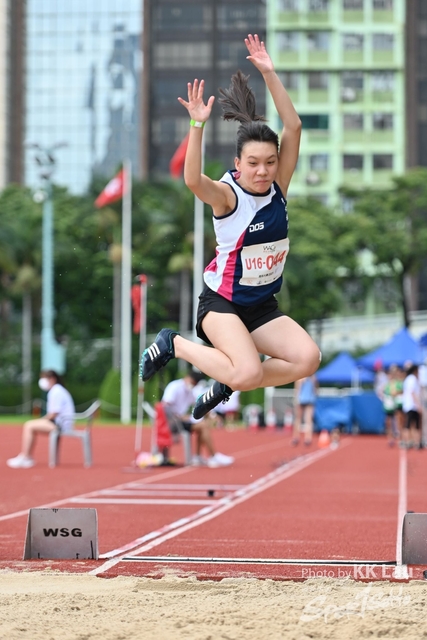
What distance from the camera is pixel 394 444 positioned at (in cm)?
2500

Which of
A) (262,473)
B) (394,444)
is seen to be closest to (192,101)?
(262,473)

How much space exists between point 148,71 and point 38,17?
22241 millimetres

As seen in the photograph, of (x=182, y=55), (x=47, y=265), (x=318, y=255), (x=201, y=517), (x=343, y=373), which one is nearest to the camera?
(x=201, y=517)

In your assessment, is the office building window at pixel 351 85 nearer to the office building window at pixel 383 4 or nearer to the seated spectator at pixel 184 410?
the office building window at pixel 383 4

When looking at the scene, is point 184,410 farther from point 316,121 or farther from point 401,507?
point 316,121

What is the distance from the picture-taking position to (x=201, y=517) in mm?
9711

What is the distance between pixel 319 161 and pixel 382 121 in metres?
4.49

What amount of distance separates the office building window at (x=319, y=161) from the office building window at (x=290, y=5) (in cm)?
872

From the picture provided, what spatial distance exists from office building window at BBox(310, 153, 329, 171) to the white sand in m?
63.5

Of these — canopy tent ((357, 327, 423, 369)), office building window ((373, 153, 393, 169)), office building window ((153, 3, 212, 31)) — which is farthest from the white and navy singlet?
office building window ((153, 3, 212, 31))

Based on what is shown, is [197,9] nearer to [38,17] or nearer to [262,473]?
[38,17]

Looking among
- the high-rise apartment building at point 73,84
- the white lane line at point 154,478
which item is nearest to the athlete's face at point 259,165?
the white lane line at point 154,478

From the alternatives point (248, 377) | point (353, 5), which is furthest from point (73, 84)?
point (248, 377)

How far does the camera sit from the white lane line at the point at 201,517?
7242 mm
